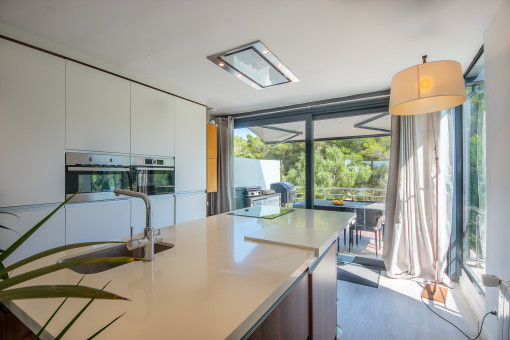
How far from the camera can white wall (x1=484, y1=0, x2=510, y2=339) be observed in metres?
1.40

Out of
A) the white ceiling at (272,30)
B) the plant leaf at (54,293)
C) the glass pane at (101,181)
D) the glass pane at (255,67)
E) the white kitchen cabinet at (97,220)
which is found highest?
the white ceiling at (272,30)

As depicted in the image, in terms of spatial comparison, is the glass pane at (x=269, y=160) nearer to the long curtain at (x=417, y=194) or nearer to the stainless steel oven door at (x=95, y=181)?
the long curtain at (x=417, y=194)

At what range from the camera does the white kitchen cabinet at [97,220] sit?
201 centimetres

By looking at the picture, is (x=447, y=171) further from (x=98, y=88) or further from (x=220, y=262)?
(x=98, y=88)

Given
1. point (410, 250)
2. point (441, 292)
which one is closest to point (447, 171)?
point (410, 250)

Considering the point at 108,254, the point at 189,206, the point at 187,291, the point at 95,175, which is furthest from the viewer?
the point at 189,206

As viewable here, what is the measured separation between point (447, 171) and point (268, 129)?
8.27 feet

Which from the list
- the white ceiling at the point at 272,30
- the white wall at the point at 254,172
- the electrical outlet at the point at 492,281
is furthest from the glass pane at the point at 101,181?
the electrical outlet at the point at 492,281

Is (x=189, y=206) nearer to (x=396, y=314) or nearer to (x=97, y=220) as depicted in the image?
(x=97, y=220)

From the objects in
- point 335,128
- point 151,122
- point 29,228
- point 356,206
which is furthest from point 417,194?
point 29,228

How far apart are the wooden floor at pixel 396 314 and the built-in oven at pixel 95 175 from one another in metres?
2.37

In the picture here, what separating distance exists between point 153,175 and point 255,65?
63.0 inches

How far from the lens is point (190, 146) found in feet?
10.4

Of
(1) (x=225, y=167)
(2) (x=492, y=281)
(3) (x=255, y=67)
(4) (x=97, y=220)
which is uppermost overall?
(3) (x=255, y=67)
